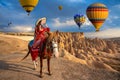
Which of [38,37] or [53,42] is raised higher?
[38,37]

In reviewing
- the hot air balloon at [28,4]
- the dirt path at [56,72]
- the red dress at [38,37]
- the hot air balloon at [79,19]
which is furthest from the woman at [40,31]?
the hot air balloon at [79,19]

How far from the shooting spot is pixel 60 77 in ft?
73.9

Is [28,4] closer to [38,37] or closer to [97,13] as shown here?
[97,13]

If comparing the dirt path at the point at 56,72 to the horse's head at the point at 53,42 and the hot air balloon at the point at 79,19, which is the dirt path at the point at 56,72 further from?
the hot air balloon at the point at 79,19

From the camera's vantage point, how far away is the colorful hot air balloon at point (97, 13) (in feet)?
167

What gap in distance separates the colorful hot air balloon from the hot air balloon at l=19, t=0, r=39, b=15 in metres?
11.3

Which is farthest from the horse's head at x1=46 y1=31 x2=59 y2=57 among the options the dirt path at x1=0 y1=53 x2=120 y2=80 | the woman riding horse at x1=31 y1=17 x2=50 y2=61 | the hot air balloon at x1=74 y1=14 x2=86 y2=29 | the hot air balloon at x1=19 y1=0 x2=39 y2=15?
the hot air balloon at x1=74 y1=14 x2=86 y2=29

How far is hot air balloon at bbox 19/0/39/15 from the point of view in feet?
145

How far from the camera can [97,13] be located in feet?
167

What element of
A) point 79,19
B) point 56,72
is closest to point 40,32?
point 56,72

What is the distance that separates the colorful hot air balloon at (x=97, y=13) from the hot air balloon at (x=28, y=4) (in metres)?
11.3

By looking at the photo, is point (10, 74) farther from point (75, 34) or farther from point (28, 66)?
point (75, 34)

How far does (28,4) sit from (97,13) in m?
12.3

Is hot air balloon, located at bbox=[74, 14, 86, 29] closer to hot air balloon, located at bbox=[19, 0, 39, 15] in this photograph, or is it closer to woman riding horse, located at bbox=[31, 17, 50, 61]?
hot air balloon, located at bbox=[19, 0, 39, 15]
